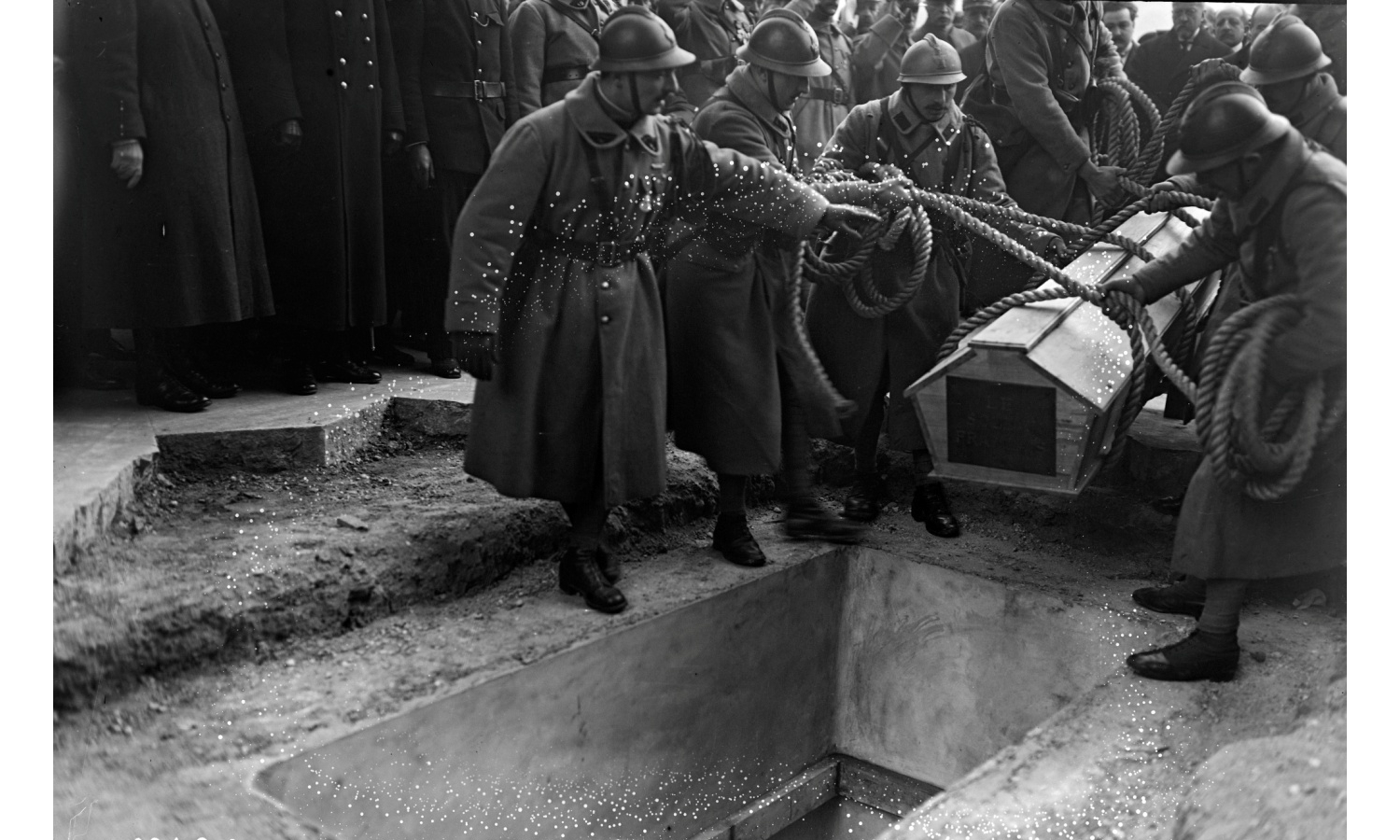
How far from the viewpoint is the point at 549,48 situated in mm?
3240

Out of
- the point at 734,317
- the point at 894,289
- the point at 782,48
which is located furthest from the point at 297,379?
the point at 894,289

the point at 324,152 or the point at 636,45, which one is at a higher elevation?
the point at 636,45

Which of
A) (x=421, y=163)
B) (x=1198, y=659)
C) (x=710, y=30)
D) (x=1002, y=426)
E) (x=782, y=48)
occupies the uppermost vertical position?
(x=710, y=30)

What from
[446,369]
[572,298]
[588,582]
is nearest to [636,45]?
[572,298]

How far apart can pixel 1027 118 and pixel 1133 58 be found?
409mm

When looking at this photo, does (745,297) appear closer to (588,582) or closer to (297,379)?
(588,582)

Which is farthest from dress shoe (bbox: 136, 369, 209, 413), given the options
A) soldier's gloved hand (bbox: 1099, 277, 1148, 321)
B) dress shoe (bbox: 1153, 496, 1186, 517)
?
dress shoe (bbox: 1153, 496, 1186, 517)

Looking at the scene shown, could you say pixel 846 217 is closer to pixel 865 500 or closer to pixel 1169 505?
pixel 865 500

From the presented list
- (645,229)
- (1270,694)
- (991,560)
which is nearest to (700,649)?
(991,560)

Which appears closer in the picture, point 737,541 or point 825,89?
point 737,541

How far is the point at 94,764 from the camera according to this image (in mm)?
2402

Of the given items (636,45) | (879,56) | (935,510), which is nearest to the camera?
(636,45)

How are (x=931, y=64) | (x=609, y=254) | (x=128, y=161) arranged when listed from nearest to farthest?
(x=128, y=161)
(x=609, y=254)
(x=931, y=64)

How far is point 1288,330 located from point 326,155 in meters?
2.33
